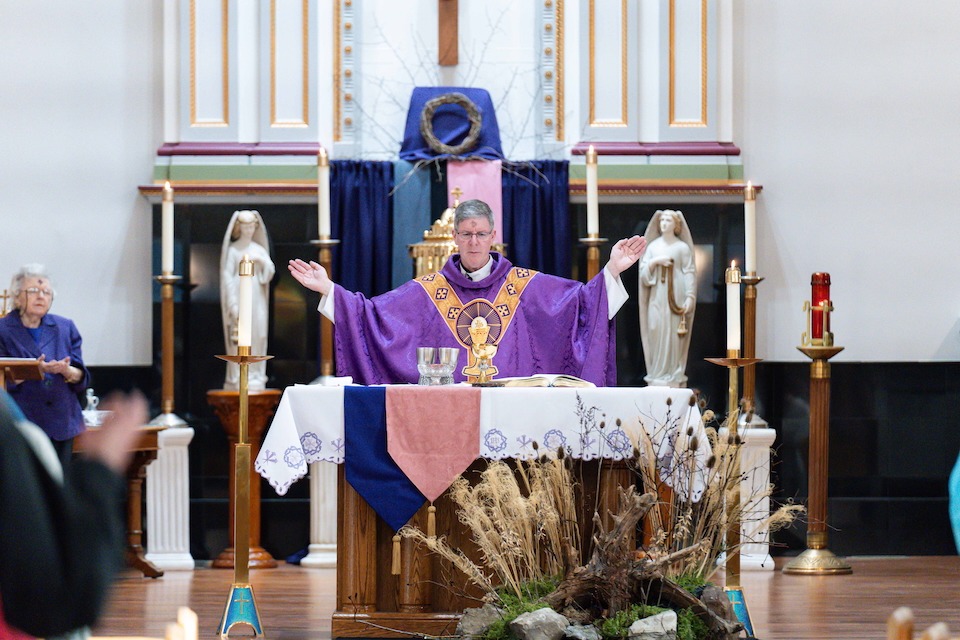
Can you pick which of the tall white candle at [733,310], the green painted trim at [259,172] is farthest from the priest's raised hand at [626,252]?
the green painted trim at [259,172]

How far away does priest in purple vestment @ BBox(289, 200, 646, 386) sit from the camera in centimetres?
629


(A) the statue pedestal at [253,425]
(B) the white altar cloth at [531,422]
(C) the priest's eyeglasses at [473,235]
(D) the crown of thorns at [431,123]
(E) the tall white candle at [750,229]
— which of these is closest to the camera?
(B) the white altar cloth at [531,422]

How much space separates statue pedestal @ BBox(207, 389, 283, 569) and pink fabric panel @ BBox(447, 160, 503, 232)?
1788 millimetres

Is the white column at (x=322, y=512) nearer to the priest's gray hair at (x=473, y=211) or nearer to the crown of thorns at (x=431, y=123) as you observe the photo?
the crown of thorns at (x=431, y=123)

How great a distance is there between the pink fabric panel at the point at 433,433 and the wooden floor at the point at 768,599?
94 cm

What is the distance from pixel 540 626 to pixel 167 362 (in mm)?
4749

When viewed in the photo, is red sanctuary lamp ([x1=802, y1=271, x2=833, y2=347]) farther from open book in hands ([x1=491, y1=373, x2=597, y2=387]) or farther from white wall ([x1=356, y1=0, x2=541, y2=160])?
open book in hands ([x1=491, y1=373, x2=597, y2=387])

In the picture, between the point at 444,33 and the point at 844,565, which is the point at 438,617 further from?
the point at 444,33

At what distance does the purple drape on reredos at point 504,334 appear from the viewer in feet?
20.6

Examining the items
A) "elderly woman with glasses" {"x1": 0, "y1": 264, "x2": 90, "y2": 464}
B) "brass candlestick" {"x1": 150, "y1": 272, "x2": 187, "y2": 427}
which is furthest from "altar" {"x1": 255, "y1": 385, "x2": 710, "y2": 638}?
"brass candlestick" {"x1": 150, "y1": 272, "x2": 187, "y2": 427}

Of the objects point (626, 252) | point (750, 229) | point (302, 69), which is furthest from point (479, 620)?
point (302, 69)

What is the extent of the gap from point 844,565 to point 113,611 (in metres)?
4.31

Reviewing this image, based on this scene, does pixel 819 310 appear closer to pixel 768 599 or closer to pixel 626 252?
pixel 768 599

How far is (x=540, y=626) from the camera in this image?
4.48m
